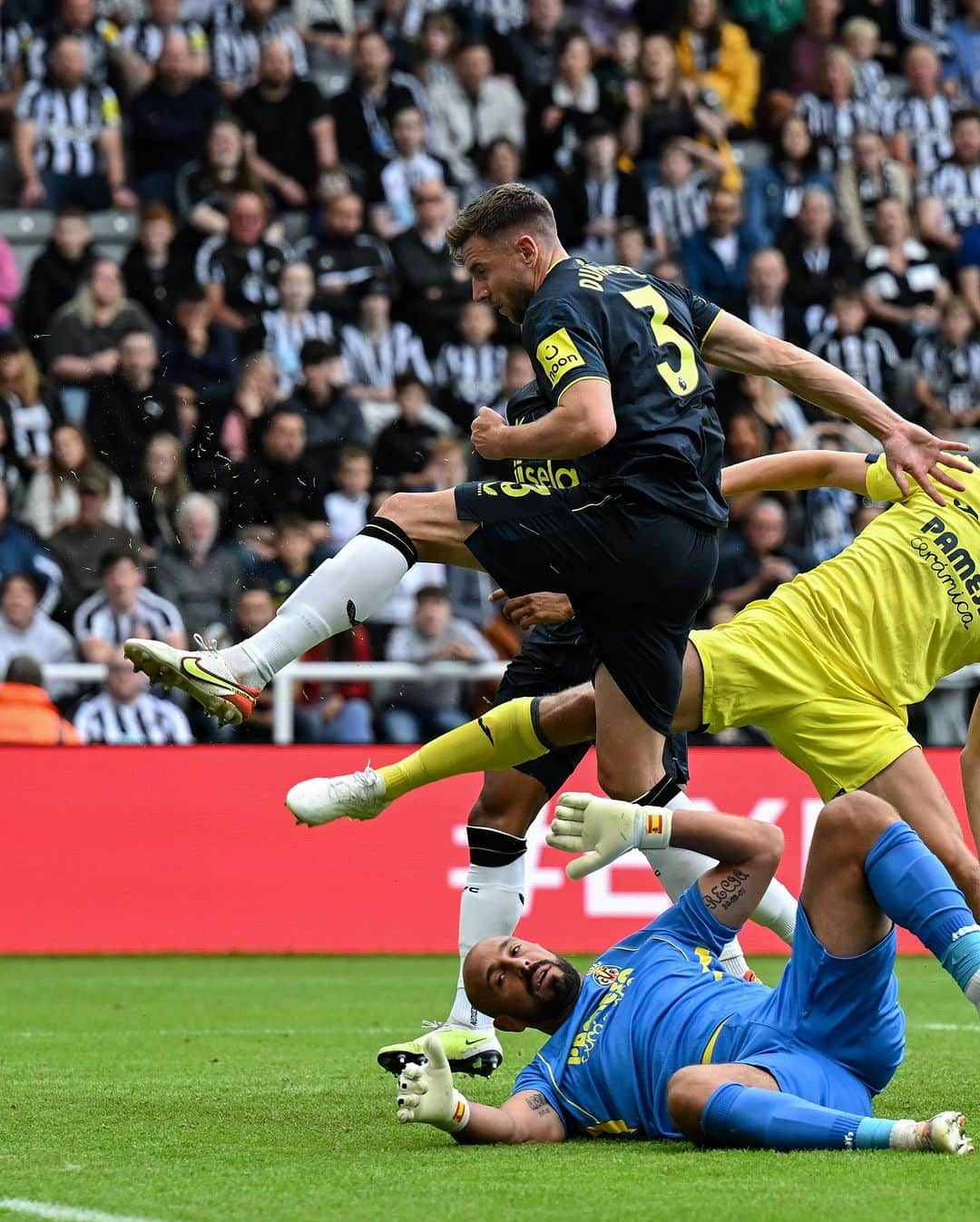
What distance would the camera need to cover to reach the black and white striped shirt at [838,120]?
1745 centimetres

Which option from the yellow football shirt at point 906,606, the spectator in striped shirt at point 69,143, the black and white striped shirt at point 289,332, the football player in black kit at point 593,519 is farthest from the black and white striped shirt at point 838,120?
the football player in black kit at point 593,519

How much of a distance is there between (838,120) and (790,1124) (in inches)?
559

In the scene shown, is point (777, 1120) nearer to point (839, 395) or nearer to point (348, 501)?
point (839, 395)

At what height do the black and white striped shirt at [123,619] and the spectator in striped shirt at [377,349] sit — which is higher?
the spectator in striped shirt at [377,349]

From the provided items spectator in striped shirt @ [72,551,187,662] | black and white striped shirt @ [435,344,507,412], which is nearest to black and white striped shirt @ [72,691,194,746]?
spectator in striped shirt @ [72,551,187,662]

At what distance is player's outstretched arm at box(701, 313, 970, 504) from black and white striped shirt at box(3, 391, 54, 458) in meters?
7.65

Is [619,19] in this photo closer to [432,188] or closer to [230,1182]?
[432,188]

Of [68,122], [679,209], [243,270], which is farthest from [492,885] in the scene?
[68,122]

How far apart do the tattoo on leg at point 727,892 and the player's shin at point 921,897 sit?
0.51m

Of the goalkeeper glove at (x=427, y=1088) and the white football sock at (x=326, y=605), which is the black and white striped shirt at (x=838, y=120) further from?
the goalkeeper glove at (x=427, y=1088)

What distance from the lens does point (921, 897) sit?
5.11 m

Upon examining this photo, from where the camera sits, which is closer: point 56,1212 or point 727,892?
point 56,1212

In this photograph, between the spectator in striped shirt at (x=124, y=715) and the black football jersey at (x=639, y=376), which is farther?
the spectator in striped shirt at (x=124, y=715)

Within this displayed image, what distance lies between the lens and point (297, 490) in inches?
498
